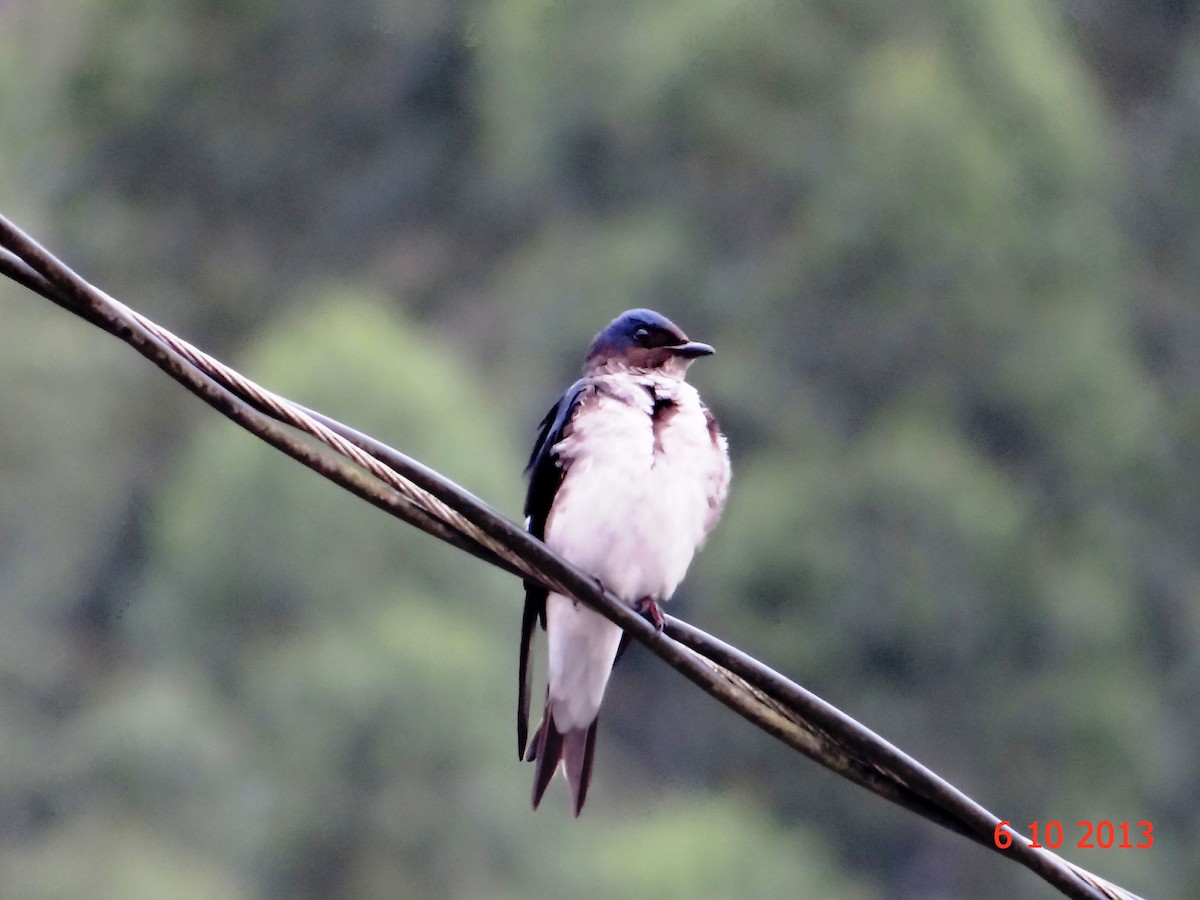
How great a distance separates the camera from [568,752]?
3695 mm

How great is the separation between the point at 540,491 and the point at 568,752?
501 mm

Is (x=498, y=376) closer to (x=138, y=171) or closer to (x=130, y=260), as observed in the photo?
(x=130, y=260)

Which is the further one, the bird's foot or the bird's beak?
the bird's beak

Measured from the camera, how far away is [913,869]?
1916 cm

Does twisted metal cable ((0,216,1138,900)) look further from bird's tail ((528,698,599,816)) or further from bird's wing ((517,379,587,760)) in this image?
bird's tail ((528,698,599,816))

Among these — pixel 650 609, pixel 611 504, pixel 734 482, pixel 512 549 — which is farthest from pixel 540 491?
pixel 734 482

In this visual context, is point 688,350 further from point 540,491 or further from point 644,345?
point 540,491

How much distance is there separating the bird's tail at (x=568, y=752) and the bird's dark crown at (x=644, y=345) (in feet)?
2.49

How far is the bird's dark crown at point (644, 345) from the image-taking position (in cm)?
410

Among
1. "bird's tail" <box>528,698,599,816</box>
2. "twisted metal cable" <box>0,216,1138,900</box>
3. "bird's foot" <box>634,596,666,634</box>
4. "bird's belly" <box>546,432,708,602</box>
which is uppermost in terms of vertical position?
"bird's belly" <box>546,432,708,602</box>

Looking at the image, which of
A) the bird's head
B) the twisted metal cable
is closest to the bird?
the bird's head

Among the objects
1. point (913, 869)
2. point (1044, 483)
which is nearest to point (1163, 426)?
point (1044, 483)

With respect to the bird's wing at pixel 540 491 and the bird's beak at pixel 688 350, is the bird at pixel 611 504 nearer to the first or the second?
the bird's wing at pixel 540 491

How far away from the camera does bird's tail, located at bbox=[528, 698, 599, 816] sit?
12.0 ft
